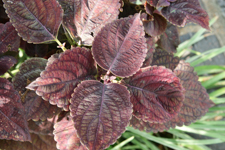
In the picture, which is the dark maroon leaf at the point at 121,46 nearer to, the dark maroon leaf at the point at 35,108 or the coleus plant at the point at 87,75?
the coleus plant at the point at 87,75

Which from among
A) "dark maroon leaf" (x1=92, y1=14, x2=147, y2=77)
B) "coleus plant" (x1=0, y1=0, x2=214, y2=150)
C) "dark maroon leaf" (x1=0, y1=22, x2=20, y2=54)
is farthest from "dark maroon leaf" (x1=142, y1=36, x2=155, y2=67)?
"dark maroon leaf" (x1=0, y1=22, x2=20, y2=54)

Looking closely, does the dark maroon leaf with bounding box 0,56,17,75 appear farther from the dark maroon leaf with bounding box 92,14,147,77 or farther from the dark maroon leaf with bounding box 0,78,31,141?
the dark maroon leaf with bounding box 92,14,147,77

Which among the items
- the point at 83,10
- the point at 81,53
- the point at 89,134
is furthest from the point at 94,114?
the point at 83,10

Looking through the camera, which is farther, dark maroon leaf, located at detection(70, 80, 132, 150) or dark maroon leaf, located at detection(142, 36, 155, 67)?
dark maroon leaf, located at detection(142, 36, 155, 67)

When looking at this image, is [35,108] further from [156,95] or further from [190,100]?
[190,100]

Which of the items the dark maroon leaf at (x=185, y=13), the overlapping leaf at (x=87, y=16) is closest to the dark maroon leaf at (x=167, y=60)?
the dark maroon leaf at (x=185, y=13)

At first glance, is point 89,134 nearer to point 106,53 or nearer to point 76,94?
point 76,94

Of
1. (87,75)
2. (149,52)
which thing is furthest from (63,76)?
(149,52)
